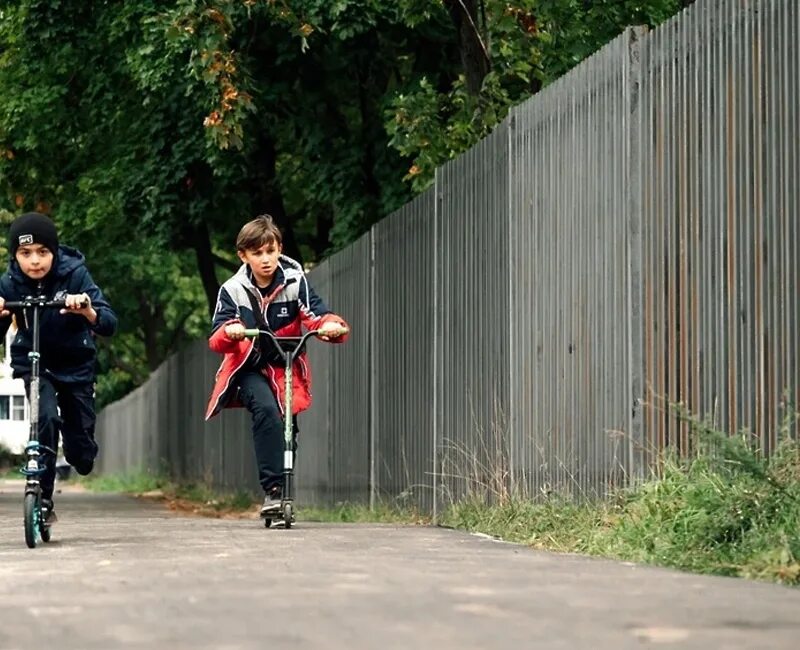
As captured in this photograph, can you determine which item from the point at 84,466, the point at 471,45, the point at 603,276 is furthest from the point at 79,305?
the point at 471,45

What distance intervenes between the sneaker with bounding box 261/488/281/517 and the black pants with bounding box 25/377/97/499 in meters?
0.96

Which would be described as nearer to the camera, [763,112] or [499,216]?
[763,112]

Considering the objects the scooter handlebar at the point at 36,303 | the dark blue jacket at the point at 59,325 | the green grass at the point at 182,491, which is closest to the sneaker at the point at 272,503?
the dark blue jacket at the point at 59,325

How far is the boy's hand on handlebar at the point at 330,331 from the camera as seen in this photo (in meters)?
10.9

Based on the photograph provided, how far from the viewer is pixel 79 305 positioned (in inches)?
375

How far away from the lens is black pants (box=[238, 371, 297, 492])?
436 inches

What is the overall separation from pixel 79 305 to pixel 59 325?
1.71ft

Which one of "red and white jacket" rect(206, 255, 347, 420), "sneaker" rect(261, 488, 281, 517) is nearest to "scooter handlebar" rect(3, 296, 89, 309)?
"red and white jacket" rect(206, 255, 347, 420)

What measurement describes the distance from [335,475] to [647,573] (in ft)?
33.4

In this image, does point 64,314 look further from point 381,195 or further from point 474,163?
point 381,195

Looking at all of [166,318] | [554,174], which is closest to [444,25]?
[554,174]

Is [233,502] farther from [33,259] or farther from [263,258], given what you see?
[33,259]

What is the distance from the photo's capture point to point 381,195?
2381 centimetres

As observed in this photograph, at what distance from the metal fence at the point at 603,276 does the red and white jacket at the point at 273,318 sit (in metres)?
0.99
